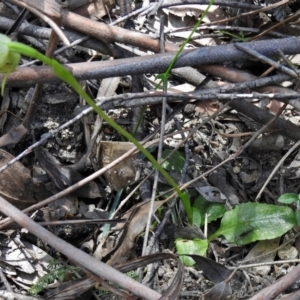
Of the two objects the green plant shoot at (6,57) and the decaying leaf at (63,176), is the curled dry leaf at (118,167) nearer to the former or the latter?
the decaying leaf at (63,176)

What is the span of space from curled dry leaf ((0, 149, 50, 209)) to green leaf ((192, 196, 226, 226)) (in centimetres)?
51

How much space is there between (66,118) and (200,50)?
54 centimetres

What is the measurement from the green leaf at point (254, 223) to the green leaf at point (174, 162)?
227 mm

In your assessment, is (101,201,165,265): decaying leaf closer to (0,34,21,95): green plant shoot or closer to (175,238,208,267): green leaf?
(175,238,208,267): green leaf

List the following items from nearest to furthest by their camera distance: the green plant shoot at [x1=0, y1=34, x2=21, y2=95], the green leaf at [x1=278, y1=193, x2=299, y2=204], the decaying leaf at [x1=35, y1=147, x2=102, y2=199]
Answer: the green plant shoot at [x1=0, y1=34, x2=21, y2=95] → the green leaf at [x1=278, y1=193, x2=299, y2=204] → the decaying leaf at [x1=35, y1=147, x2=102, y2=199]

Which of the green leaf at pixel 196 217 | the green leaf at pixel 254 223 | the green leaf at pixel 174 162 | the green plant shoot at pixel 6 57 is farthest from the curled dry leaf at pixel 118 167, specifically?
the green plant shoot at pixel 6 57

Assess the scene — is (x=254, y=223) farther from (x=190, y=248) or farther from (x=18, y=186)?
(x=18, y=186)

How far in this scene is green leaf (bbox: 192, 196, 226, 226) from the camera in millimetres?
1592

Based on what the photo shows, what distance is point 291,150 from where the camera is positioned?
1.56 meters

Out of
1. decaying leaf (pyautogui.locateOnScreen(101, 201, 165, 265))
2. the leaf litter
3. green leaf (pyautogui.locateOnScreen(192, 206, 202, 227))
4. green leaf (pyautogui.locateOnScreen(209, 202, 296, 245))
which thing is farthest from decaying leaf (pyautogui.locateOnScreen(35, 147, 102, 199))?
green leaf (pyautogui.locateOnScreen(209, 202, 296, 245))

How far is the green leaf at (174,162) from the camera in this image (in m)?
1.64

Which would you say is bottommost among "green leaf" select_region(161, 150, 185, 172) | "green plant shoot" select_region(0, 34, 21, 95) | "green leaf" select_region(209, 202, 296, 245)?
Answer: "green leaf" select_region(209, 202, 296, 245)

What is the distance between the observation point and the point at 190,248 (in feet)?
4.95

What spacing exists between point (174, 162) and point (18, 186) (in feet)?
1.73
